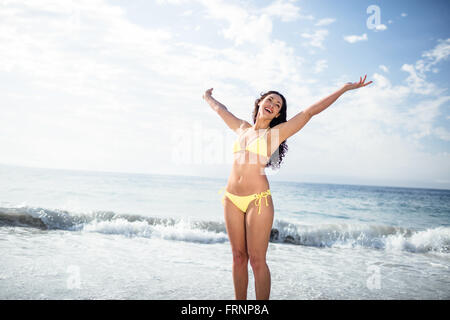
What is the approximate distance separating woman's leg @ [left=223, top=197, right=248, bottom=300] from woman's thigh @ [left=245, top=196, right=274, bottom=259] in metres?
0.13

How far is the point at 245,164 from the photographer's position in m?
2.92

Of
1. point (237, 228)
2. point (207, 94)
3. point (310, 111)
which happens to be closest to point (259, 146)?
point (310, 111)

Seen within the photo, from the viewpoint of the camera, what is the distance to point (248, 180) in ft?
9.39

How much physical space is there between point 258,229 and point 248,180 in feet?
1.56

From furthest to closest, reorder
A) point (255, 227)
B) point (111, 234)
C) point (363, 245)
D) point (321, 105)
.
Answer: point (363, 245)
point (111, 234)
point (255, 227)
point (321, 105)

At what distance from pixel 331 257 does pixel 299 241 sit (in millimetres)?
2386

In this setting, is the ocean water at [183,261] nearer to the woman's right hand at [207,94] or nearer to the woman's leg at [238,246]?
the woman's leg at [238,246]

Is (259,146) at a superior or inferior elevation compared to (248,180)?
superior

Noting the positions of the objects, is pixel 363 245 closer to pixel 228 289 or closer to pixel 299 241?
pixel 299 241

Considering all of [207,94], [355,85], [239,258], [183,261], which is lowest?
[183,261]

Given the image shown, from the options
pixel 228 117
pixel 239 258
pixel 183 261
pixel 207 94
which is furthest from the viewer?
pixel 183 261

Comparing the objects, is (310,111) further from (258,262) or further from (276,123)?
(258,262)
